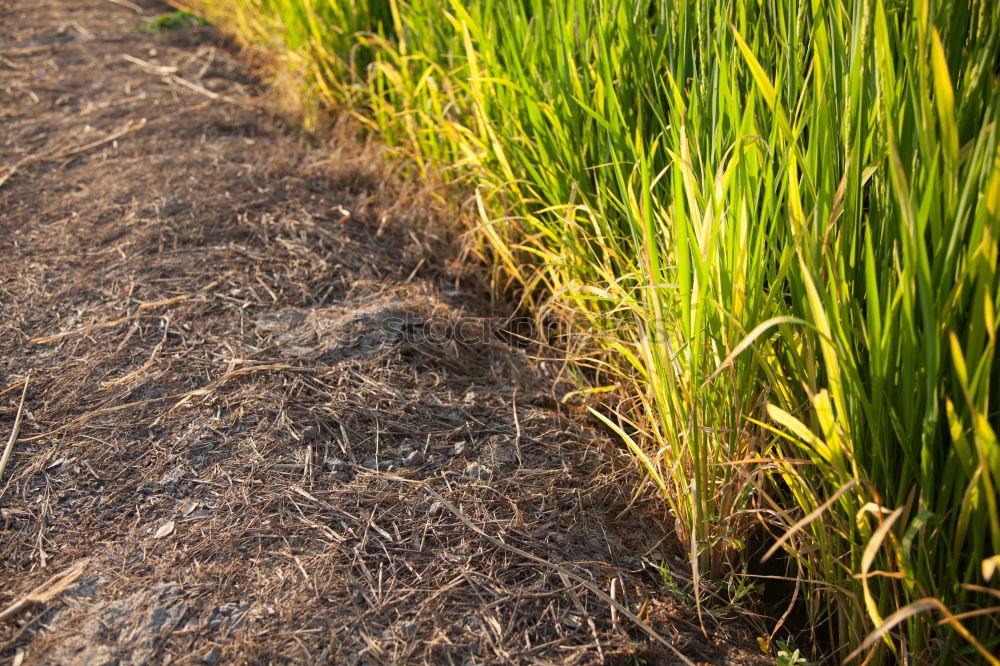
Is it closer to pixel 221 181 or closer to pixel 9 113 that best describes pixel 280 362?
pixel 221 181

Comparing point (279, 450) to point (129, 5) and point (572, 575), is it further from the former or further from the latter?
point (129, 5)

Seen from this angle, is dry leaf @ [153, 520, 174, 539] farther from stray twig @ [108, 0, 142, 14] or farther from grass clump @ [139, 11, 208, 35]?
stray twig @ [108, 0, 142, 14]

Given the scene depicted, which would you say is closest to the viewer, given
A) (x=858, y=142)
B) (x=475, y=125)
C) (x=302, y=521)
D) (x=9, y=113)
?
(x=858, y=142)

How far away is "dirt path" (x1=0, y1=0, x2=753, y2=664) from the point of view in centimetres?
129

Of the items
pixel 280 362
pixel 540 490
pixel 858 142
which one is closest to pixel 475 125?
pixel 280 362

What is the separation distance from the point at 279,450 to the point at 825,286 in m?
1.04

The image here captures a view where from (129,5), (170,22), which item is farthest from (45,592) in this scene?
(129,5)

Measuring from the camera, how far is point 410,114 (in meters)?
2.56

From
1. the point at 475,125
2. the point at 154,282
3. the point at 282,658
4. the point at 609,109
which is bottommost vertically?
the point at 282,658

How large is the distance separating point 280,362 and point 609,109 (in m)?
0.91

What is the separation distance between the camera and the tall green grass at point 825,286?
100cm

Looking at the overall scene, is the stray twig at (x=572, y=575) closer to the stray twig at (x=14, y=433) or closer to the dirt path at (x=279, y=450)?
the dirt path at (x=279, y=450)

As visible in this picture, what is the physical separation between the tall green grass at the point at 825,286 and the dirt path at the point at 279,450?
0.23m

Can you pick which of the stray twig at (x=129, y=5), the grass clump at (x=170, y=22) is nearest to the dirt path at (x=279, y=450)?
the grass clump at (x=170, y=22)
